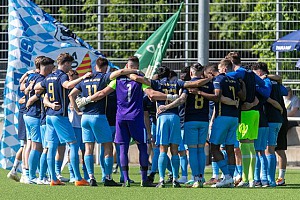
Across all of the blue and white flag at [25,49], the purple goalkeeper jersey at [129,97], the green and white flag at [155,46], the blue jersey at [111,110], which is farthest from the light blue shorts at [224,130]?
the green and white flag at [155,46]

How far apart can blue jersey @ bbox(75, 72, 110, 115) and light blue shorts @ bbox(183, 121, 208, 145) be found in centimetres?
145

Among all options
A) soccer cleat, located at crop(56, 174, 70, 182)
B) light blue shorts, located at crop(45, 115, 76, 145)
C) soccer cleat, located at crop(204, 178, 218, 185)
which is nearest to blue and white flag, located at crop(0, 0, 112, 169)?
soccer cleat, located at crop(56, 174, 70, 182)

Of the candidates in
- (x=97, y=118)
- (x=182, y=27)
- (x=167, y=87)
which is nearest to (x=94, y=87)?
(x=97, y=118)

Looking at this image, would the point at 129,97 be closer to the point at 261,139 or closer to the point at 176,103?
the point at 176,103

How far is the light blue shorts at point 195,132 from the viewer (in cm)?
1630

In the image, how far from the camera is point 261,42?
2358 cm

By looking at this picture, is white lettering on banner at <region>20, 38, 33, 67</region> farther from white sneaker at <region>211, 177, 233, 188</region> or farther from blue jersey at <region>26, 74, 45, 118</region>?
white sneaker at <region>211, 177, 233, 188</region>

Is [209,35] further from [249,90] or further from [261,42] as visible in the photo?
[249,90]

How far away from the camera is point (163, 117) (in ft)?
53.8

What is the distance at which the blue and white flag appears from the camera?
18969 millimetres

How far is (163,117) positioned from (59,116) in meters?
1.75

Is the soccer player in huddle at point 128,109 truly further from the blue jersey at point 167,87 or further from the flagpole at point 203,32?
the flagpole at point 203,32

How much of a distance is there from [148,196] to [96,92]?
257cm

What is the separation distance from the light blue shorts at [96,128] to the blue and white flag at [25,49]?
8.57ft
